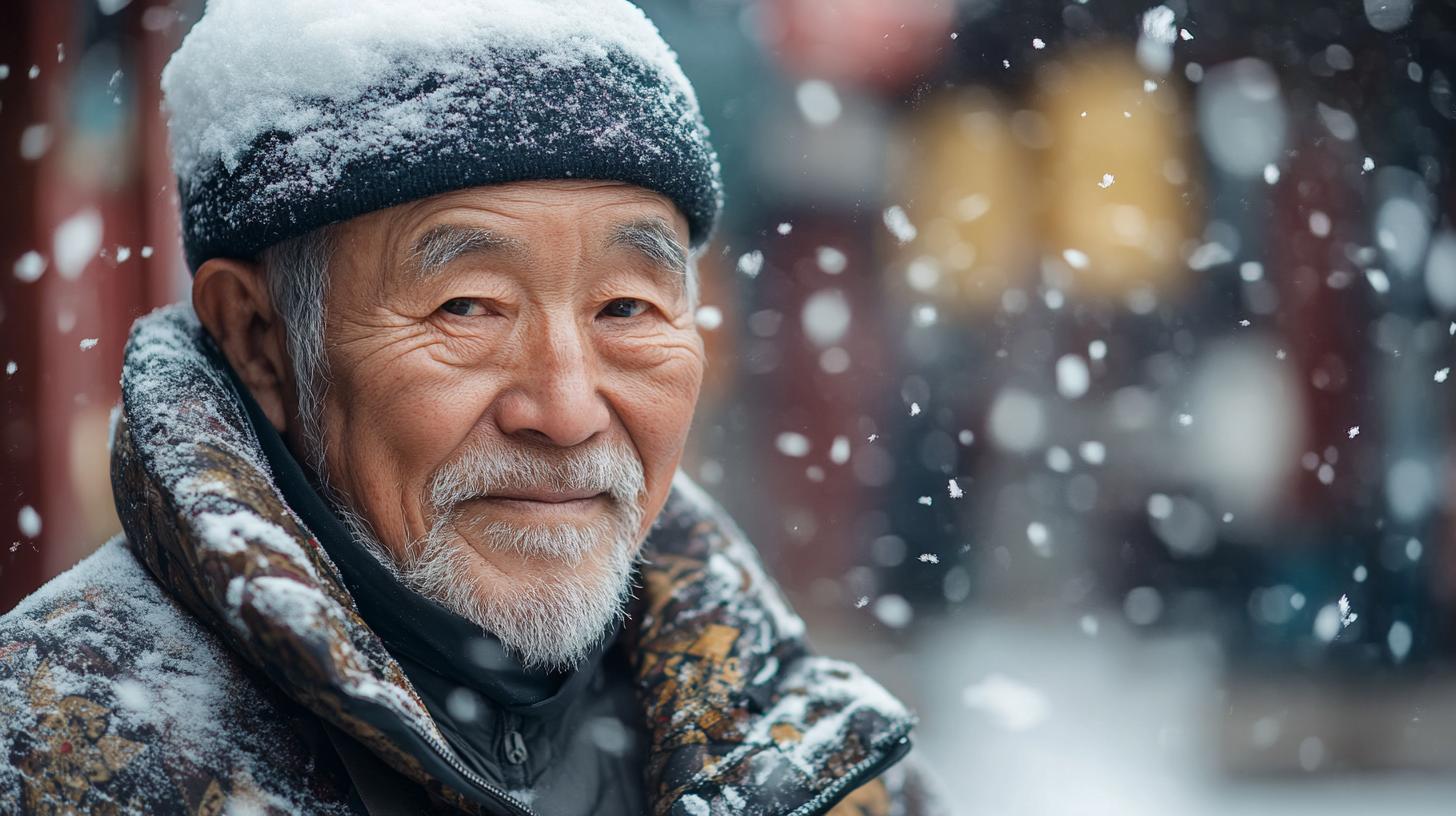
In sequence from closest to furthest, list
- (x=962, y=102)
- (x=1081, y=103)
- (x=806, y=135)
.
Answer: (x=1081, y=103)
(x=962, y=102)
(x=806, y=135)

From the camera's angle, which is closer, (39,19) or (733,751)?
(733,751)

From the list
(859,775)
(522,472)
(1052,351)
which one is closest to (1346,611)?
(1052,351)

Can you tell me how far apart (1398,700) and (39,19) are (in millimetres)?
7540

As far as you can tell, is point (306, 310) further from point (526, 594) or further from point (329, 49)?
point (526, 594)

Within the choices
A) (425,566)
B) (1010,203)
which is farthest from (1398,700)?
(425,566)

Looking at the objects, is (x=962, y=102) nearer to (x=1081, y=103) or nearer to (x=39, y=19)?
(x=1081, y=103)

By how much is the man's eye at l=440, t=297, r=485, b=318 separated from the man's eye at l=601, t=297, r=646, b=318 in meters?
0.20

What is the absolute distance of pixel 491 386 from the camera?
5.32 feet

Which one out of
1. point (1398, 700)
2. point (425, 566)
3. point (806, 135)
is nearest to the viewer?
point (425, 566)

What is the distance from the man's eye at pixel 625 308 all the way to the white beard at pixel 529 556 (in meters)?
0.21

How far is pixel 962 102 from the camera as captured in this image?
3559 millimetres

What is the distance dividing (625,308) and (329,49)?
58 centimetres

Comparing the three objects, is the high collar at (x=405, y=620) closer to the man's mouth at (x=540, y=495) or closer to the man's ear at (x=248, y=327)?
the man's ear at (x=248, y=327)

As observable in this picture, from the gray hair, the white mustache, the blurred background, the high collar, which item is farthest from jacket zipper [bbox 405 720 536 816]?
the blurred background
